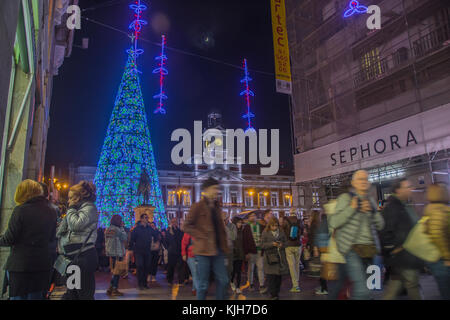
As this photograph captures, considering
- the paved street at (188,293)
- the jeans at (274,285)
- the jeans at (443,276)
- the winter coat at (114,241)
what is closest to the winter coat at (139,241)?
the winter coat at (114,241)

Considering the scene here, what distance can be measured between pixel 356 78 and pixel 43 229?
Answer: 55.8 feet

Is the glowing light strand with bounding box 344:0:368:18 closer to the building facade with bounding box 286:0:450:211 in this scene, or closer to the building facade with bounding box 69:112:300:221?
the building facade with bounding box 286:0:450:211

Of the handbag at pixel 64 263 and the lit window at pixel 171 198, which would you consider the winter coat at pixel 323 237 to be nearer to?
the handbag at pixel 64 263

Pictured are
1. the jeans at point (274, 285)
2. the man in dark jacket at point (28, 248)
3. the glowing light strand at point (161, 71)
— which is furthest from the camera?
the glowing light strand at point (161, 71)

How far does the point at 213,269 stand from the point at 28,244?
2375mm

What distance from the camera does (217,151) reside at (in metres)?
76.1

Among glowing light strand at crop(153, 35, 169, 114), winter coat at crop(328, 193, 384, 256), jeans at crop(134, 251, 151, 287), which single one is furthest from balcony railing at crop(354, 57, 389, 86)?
winter coat at crop(328, 193, 384, 256)

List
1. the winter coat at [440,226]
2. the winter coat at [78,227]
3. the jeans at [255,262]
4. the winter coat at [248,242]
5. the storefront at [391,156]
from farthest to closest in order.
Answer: the storefront at [391,156], the jeans at [255,262], the winter coat at [248,242], the winter coat at [78,227], the winter coat at [440,226]

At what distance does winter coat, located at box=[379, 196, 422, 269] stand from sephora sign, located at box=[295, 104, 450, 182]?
7.09 meters

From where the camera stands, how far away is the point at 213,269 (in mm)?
4957

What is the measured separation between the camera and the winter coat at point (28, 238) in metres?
3.76

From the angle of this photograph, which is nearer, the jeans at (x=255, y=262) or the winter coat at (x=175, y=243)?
the jeans at (x=255, y=262)

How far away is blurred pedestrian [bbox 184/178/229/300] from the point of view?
16.1 ft

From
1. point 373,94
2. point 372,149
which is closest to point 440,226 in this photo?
point 372,149
